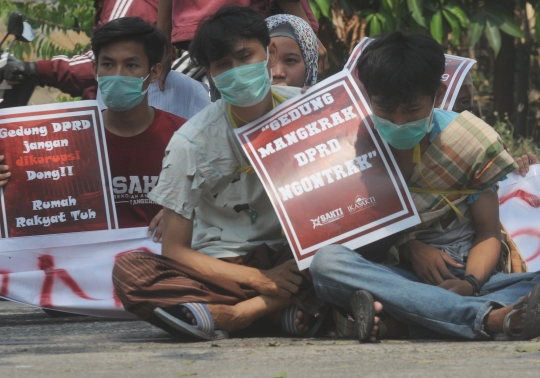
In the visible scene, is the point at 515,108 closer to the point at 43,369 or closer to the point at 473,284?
the point at 473,284

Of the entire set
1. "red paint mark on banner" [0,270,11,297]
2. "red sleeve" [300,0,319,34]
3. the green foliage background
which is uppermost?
the green foliage background

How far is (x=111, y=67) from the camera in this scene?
4613 millimetres

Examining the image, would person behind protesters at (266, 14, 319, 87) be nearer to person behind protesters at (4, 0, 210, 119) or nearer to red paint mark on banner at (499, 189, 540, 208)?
person behind protesters at (4, 0, 210, 119)

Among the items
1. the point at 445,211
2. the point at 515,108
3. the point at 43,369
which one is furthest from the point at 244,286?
the point at 515,108

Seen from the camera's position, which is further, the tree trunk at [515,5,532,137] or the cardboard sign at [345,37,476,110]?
the tree trunk at [515,5,532,137]

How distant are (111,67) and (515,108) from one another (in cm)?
488

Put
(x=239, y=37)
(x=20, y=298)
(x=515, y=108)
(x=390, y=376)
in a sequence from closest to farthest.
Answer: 1. (x=390, y=376)
2. (x=239, y=37)
3. (x=20, y=298)
4. (x=515, y=108)

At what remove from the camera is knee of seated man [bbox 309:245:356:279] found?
12.1 ft

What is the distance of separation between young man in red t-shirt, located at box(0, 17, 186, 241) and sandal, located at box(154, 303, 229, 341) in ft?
2.44

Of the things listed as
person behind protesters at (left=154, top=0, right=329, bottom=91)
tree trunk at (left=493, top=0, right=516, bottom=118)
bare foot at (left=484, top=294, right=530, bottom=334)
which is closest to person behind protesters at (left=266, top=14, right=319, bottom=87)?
person behind protesters at (left=154, top=0, right=329, bottom=91)

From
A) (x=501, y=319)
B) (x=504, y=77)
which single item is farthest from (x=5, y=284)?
(x=504, y=77)

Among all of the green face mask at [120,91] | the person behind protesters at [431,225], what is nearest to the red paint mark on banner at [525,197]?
the person behind protesters at [431,225]

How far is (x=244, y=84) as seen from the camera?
391cm

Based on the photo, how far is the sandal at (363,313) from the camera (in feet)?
11.7
